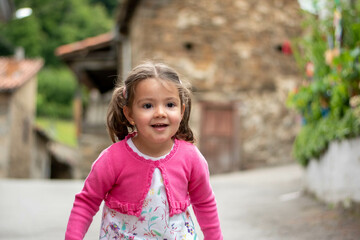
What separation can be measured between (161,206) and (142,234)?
123mm

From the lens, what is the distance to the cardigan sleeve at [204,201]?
1.68 m

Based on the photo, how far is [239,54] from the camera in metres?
10.5

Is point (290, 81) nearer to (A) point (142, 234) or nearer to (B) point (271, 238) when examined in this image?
(B) point (271, 238)

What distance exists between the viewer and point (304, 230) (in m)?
3.35

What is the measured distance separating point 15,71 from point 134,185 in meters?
17.0

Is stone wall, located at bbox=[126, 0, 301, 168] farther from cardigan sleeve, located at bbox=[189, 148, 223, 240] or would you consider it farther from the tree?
the tree

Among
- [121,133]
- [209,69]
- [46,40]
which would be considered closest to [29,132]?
[209,69]

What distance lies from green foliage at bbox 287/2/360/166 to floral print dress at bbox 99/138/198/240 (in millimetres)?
2405

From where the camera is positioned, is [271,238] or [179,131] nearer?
[179,131]

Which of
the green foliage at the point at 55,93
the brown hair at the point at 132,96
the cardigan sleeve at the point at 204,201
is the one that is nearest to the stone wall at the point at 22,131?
the green foliage at the point at 55,93

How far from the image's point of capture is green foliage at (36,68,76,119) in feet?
112

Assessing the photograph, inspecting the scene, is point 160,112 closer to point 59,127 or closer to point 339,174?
point 339,174

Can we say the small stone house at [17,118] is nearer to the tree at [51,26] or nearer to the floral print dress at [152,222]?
the tree at [51,26]

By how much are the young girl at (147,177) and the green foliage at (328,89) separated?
233cm
